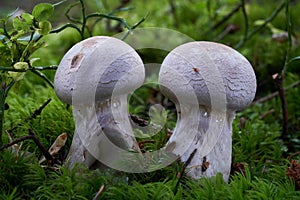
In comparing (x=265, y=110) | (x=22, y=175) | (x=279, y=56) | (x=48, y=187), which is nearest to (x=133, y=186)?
(x=48, y=187)

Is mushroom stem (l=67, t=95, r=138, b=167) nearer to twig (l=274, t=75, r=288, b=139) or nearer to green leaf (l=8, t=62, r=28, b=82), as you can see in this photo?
green leaf (l=8, t=62, r=28, b=82)

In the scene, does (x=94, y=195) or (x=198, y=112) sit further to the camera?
(x=198, y=112)

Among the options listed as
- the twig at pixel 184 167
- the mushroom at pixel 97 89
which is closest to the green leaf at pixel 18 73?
the mushroom at pixel 97 89

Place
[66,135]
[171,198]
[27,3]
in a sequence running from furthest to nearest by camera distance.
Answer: [27,3], [66,135], [171,198]

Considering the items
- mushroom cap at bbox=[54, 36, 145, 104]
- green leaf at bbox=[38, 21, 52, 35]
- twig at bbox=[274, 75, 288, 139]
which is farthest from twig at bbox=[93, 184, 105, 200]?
twig at bbox=[274, 75, 288, 139]

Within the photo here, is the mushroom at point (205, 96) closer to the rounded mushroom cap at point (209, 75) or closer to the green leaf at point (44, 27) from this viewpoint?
the rounded mushroom cap at point (209, 75)

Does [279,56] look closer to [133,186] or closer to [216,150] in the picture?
[216,150]

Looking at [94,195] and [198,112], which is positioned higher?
[198,112]
